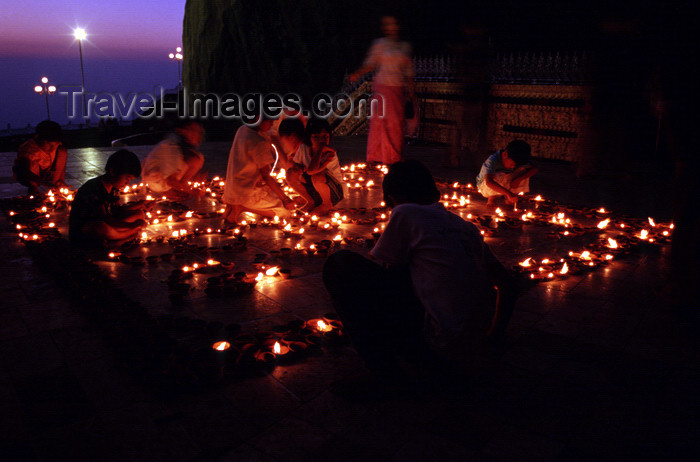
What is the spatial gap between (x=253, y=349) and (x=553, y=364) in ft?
5.56

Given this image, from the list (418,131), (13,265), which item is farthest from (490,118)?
(13,265)

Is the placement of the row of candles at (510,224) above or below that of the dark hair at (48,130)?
below

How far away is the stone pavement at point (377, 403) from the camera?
213 cm

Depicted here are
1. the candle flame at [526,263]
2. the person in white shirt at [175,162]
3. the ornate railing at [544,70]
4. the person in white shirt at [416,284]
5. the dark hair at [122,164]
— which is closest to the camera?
the person in white shirt at [416,284]

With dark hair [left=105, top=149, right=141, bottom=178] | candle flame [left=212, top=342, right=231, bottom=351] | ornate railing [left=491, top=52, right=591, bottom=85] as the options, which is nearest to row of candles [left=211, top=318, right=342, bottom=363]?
candle flame [left=212, top=342, right=231, bottom=351]

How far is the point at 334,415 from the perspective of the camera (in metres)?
2.36

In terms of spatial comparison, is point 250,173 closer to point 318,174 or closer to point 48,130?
point 318,174

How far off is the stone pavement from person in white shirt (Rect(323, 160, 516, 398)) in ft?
1.05

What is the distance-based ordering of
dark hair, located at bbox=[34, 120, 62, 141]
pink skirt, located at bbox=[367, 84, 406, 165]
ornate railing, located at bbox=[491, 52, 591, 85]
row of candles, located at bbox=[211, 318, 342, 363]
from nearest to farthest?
row of candles, located at bbox=[211, 318, 342, 363] → dark hair, located at bbox=[34, 120, 62, 141] → pink skirt, located at bbox=[367, 84, 406, 165] → ornate railing, located at bbox=[491, 52, 591, 85]

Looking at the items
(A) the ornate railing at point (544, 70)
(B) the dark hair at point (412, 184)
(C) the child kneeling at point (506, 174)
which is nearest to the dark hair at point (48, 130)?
(C) the child kneeling at point (506, 174)

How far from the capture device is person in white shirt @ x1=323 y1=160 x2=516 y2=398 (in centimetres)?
226

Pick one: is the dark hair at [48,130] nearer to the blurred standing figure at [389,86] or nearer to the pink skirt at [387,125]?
the blurred standing figure at [389,86]

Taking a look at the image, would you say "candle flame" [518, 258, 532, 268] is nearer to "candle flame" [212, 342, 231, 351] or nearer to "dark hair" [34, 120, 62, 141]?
"candle flame" [212, 342, 231, 351]

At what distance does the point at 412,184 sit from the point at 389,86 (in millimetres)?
6647
